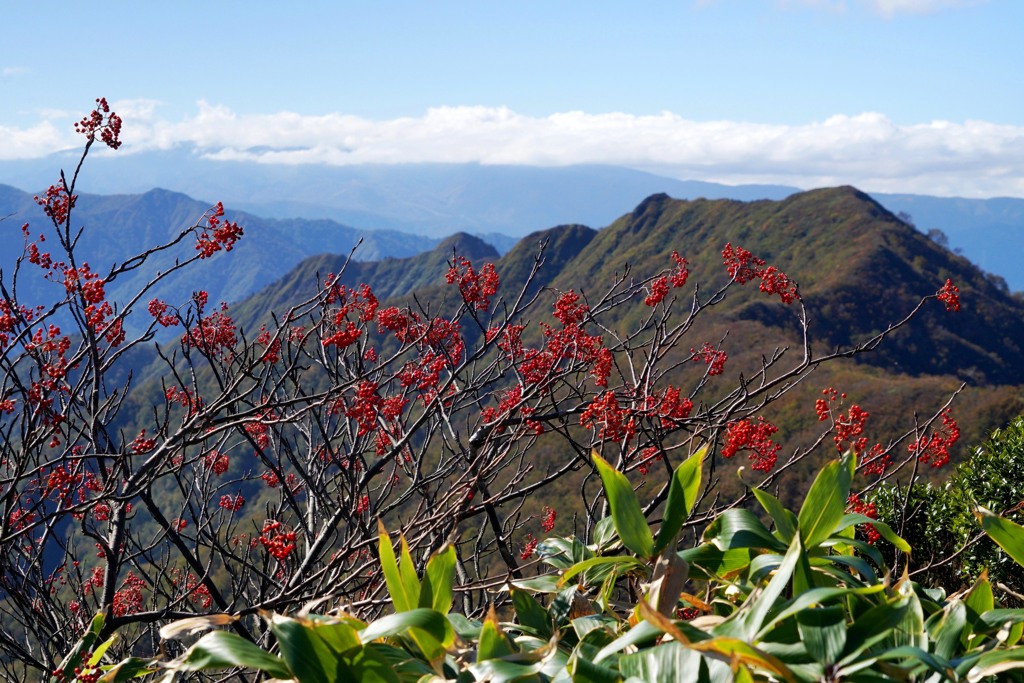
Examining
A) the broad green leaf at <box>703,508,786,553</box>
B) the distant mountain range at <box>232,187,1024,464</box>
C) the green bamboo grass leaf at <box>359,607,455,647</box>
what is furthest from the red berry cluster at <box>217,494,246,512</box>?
the distant mountain range at <box>232,187,1024,464</box>

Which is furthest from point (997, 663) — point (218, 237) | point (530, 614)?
point (218, 237)

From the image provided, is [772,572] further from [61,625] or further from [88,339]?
[61,625]

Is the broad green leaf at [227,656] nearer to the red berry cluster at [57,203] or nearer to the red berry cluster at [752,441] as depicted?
the red berry cluster at [57,203]

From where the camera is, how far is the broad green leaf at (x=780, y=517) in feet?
5.66

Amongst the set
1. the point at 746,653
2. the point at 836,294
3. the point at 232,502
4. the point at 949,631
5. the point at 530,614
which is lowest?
the point at 836,294

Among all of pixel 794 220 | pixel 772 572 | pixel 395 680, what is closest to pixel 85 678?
pixel 395 680

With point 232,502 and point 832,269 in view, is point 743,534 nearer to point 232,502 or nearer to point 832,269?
point 232,502

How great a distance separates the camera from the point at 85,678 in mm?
2350

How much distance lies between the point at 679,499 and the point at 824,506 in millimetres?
304

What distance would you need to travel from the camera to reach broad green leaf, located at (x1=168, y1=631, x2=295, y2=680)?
4.82ft

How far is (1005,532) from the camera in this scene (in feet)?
5.94

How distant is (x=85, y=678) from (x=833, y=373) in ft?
172

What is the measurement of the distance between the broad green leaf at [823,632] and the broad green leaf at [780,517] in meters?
0.29

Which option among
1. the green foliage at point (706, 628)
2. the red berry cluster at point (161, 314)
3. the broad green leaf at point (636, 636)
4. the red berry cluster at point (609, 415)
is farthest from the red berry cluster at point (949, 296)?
the red berry cluster at point (161, 314)
